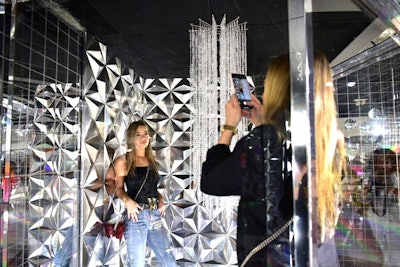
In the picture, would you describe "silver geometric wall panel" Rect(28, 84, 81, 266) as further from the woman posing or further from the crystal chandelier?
the crystal chandelier

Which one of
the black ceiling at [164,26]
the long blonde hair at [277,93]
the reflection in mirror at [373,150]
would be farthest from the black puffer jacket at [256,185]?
the reflection in mirror at [373,150]

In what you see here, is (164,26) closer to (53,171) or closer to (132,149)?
(132,149)

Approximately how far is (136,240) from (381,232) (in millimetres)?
1144

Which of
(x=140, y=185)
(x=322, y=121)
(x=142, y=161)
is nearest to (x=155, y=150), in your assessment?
(x=142, y=161)

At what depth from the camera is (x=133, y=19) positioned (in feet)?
5.41

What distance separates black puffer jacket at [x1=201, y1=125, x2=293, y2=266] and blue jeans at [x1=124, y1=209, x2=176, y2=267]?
0.68 meters

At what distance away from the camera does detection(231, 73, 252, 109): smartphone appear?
119 cm

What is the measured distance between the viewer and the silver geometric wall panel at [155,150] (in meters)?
1.66

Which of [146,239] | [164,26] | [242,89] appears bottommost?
[146,239]

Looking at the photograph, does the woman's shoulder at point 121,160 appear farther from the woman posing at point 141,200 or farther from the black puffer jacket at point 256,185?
the black puffer jacket at point 256,185

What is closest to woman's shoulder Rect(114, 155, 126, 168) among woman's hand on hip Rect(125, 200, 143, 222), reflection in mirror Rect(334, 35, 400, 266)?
woman's hand on hip Rect(125, 200, 143, 222)

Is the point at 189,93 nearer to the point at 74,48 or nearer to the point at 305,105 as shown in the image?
the point at 74,48

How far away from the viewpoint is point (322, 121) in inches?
36.2

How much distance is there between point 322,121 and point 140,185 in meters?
1.03
